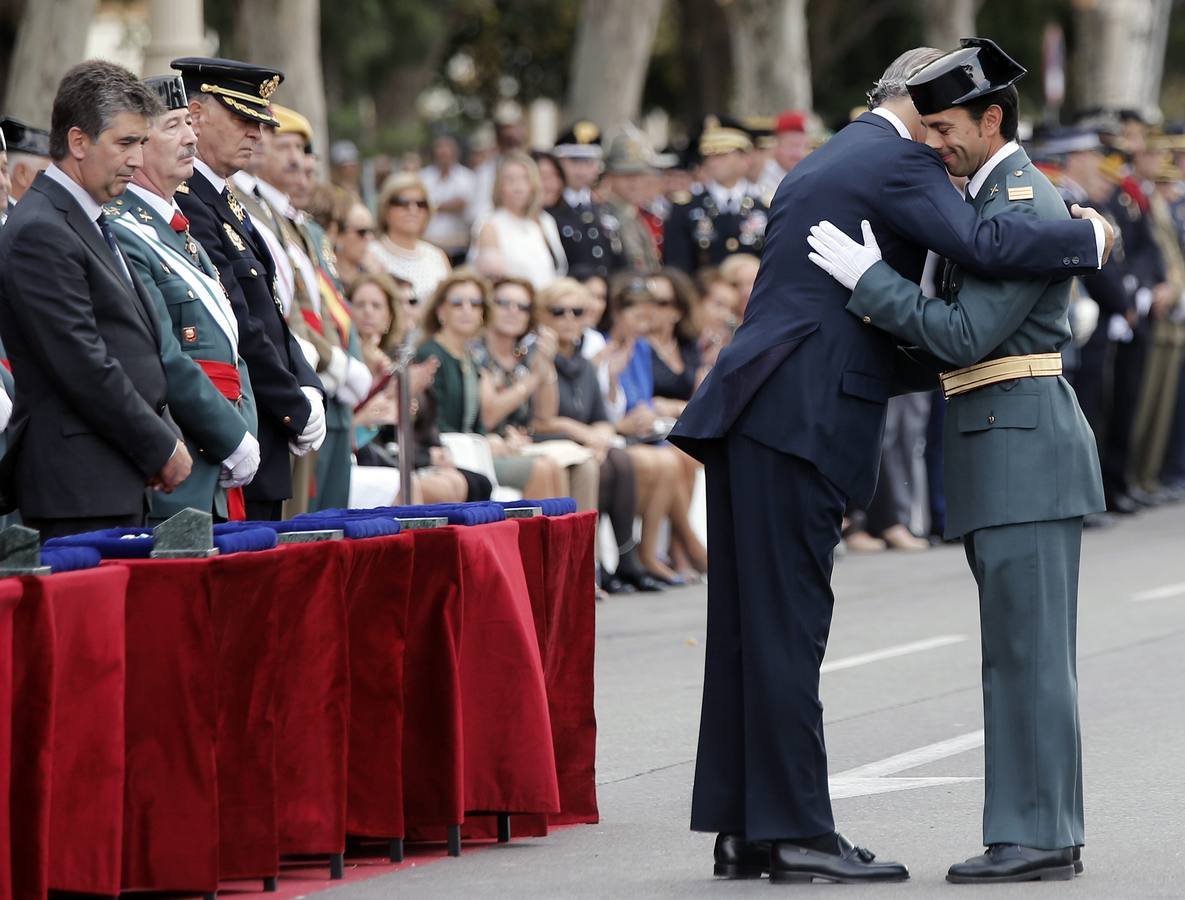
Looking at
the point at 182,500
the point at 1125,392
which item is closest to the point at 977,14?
the point at 1125,392

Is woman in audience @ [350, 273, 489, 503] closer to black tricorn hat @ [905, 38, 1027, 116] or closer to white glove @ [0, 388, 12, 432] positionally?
white glove @ [0, 388, 12, 432]

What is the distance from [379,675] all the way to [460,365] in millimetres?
6770

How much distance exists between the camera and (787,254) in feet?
21.5

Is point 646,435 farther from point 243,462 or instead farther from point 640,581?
point 243,462

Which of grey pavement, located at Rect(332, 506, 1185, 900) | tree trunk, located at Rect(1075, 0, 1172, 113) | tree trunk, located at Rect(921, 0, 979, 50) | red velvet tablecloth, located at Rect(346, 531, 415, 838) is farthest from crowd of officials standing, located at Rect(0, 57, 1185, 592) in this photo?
tree trunk, located at Rect(1075, 0, 1172, 113)

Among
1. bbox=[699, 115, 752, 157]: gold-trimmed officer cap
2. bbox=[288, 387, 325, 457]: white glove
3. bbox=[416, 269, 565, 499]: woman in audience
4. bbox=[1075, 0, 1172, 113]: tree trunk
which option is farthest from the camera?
bbox=[1075, 0, 1172, 113]: tree trunk

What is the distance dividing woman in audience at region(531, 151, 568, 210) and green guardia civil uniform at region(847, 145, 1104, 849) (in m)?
10.5

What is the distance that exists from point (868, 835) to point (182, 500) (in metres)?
2.38

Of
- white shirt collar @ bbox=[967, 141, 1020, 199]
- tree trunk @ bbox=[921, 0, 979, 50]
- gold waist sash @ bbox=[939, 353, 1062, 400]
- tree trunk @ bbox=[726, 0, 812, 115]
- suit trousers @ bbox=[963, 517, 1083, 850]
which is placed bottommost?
suit trousers @ bbox=[963, 517, 1083, 850]

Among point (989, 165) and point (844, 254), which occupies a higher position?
point (989, 165)

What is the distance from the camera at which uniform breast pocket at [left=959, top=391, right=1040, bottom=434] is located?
21.2 ft

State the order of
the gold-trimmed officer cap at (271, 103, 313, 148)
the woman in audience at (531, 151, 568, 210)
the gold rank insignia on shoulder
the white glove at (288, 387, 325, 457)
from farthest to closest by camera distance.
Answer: the woman in audience at (531, 151, 568, 210), the gold-trimmed officer cap at (271, 103, 313, 148), the white glove at (288, 387, 325, 457), the gold rank insignia on shoulder

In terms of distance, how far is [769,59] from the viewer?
97.3 feet

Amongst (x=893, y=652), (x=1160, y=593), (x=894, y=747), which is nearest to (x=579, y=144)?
(x=1160, y=593)
